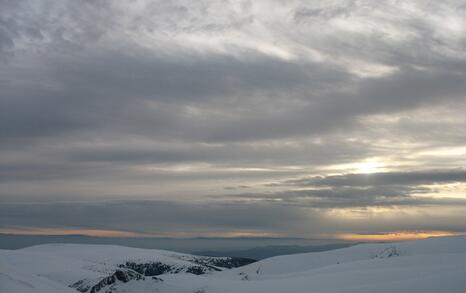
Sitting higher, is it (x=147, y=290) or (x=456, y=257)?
(x=456, y=257)

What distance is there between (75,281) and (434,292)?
78.7 meters

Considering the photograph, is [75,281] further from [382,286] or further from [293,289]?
[382,286]

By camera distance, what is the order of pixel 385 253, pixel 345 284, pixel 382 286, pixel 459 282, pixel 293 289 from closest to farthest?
1. pixel 459 282
2. pixel 382 286
3. pixel 345 284
4. pixel 293 289
5. pixel 385 253

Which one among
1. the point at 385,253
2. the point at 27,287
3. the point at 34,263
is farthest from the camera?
the point at 385,253

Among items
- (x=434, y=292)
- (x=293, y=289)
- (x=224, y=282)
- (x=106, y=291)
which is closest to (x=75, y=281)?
(x=106, y=291)

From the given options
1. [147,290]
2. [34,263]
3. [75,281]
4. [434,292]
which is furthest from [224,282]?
[34,263]

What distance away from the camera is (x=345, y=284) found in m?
95.9

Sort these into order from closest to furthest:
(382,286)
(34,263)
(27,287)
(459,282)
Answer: (27,287), (459,282), (382,286), (34,263)

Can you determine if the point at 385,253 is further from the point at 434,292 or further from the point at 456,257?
the point at 434,292

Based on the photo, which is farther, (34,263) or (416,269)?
(34,263)

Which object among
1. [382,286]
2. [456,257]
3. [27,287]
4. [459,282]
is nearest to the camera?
[27,287]

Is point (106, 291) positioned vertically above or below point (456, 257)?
below

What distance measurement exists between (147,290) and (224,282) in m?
25.9

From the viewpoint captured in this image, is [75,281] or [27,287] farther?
[75,281]
